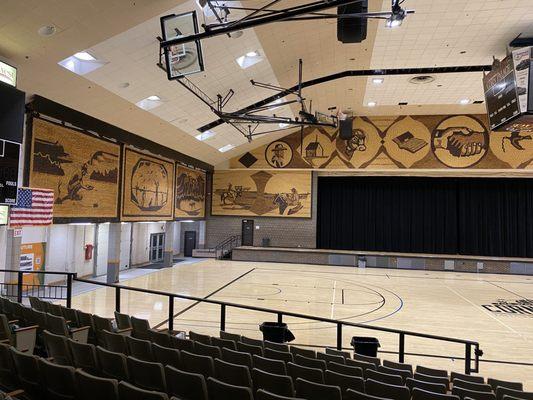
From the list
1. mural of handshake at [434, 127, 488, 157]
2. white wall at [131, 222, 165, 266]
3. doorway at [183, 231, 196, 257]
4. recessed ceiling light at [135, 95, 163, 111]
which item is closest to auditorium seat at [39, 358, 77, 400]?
recessed ceiling light at [135, 95, 163, 111]

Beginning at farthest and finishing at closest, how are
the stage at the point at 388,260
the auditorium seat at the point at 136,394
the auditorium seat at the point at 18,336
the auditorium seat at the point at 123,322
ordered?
the stage at the point at 388,260 → the auditorium seat at the point at 123,322 → the auditorium seat at the point at 18,336 → the auditorium seat at the point at 136,394

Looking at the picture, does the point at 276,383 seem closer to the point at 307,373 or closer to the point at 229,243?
the point at 307,373

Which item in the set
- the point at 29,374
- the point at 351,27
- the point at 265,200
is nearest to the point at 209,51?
the point at 351,27

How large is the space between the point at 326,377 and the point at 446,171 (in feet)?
76.4

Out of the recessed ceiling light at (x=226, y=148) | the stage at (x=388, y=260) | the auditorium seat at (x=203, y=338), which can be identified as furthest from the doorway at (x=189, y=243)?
the auditorium seat at (x=203, y=338)

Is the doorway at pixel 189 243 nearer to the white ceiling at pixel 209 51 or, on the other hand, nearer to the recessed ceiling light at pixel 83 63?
the white ceiling at pixel 209 51

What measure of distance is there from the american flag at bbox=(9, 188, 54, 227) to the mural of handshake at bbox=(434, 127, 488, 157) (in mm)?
21401

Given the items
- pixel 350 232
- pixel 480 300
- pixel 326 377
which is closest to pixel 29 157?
pixel 326 377

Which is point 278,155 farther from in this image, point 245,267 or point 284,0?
point 284,0

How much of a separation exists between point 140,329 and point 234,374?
112 inches

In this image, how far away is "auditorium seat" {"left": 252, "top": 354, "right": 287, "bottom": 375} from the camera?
4641mm

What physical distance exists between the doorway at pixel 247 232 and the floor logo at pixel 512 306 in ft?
52.0

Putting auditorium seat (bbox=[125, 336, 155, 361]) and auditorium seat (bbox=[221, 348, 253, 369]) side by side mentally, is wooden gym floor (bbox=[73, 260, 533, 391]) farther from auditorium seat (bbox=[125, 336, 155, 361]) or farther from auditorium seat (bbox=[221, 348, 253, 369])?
auditorium seat (bbox=[125, 336, 155, 361])

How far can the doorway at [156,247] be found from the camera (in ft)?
83.6
